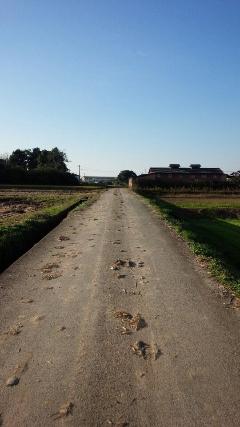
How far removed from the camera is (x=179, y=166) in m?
129

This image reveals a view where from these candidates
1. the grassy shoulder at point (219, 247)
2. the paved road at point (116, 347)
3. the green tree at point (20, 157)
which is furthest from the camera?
the green tree at point (20, 157)

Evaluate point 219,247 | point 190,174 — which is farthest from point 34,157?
point 219,247

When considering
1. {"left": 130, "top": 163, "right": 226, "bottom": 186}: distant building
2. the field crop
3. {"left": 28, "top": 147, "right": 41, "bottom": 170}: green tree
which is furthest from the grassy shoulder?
{"left": 28, "top": 147, "right": 41, "bottom": 170}: green tree

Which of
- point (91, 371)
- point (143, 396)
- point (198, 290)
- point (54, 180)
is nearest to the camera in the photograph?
point (143, 396)

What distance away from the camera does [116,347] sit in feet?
20.2

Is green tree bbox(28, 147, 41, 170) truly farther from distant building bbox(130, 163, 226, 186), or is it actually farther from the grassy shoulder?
the grassy shoulder

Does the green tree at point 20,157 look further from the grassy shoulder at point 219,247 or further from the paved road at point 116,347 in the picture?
the paved road at point 116,347

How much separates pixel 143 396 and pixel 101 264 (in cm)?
694

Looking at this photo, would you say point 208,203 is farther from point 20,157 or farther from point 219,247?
point 20,157

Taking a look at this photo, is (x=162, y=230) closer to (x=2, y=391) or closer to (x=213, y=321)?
(x=213, y=321)

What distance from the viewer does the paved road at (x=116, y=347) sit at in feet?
15.1

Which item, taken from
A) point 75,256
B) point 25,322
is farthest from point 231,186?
point 25,322

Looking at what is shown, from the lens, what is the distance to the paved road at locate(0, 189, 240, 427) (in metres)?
4.61

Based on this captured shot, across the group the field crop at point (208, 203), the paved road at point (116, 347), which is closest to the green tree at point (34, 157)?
the field crop at point (208, 203)
